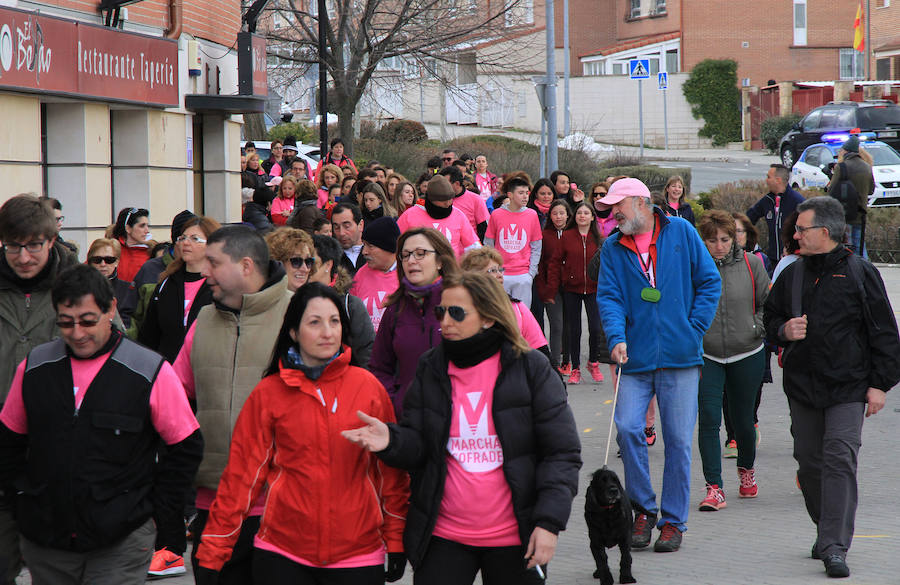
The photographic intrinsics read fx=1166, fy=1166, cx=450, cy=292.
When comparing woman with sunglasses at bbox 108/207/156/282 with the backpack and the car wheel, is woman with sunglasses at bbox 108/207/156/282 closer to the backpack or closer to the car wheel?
the backpack

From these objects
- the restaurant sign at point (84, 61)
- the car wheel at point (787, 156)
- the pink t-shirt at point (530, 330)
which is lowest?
the pink t-shirt at point (530, 330)

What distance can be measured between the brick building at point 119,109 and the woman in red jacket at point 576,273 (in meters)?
4.89

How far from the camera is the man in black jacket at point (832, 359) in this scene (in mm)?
6352

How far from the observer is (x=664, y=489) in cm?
686

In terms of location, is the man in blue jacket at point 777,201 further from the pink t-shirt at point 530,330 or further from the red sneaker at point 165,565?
the red sneaker at point 165,565

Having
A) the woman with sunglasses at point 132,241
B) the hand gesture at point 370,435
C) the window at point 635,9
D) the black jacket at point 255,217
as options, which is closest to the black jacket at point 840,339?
the hand gesture at point 370,435

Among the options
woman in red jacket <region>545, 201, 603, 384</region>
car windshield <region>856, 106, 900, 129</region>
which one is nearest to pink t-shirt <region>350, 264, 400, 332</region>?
woman in red jacket <region>545, 201, 603, 384</region>

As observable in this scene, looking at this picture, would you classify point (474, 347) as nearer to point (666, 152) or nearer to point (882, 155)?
point (882, 155)

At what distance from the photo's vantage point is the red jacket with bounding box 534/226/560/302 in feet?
41.2

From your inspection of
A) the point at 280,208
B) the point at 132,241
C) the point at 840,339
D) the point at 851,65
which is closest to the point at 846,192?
the point at 280,208

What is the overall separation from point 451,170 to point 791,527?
815 centimetres

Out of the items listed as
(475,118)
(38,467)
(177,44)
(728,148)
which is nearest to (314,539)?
(38,467)

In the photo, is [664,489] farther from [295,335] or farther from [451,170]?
[451,170]

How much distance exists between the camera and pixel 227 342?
16.1ft
